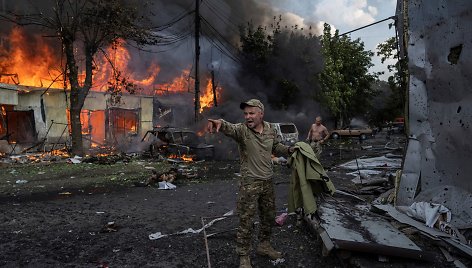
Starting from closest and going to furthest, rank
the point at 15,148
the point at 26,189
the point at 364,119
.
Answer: the point at 26,189
the point at 15,148
the point at 364,119

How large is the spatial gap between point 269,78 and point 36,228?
86.7 ft

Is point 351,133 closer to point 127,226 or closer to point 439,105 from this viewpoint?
point 439,105

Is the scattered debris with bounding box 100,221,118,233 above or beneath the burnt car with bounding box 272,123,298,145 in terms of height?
beneath

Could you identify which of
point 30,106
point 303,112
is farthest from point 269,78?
point 30,106

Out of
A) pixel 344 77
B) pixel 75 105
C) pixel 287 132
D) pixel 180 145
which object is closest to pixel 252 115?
pixel 180 145

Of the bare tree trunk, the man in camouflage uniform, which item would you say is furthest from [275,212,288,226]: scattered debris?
the bare tree trunk

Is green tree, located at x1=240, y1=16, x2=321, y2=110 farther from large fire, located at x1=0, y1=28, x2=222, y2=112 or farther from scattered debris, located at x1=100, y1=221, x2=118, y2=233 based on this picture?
scattered debris, located at x1=100, y1=221, x2=118, y2=233

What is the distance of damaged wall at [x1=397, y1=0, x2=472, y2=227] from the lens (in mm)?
4531

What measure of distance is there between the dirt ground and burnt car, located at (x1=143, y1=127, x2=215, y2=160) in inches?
190

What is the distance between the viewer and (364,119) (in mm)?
45219

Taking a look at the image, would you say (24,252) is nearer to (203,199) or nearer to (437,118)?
(203,199)

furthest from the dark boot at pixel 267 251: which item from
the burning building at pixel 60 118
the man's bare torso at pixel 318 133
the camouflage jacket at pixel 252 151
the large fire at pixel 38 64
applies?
the burning building at pixel 60 118

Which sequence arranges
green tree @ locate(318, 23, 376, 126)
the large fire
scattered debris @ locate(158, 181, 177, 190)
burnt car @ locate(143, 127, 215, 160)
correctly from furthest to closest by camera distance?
green tree @ locate(318, 23, 376, 126)
the large fire
burnt car @ locate(143, 127, 215, 160)
scattered debris @ locate(158, 181, 177, 190)

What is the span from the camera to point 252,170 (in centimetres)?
375
